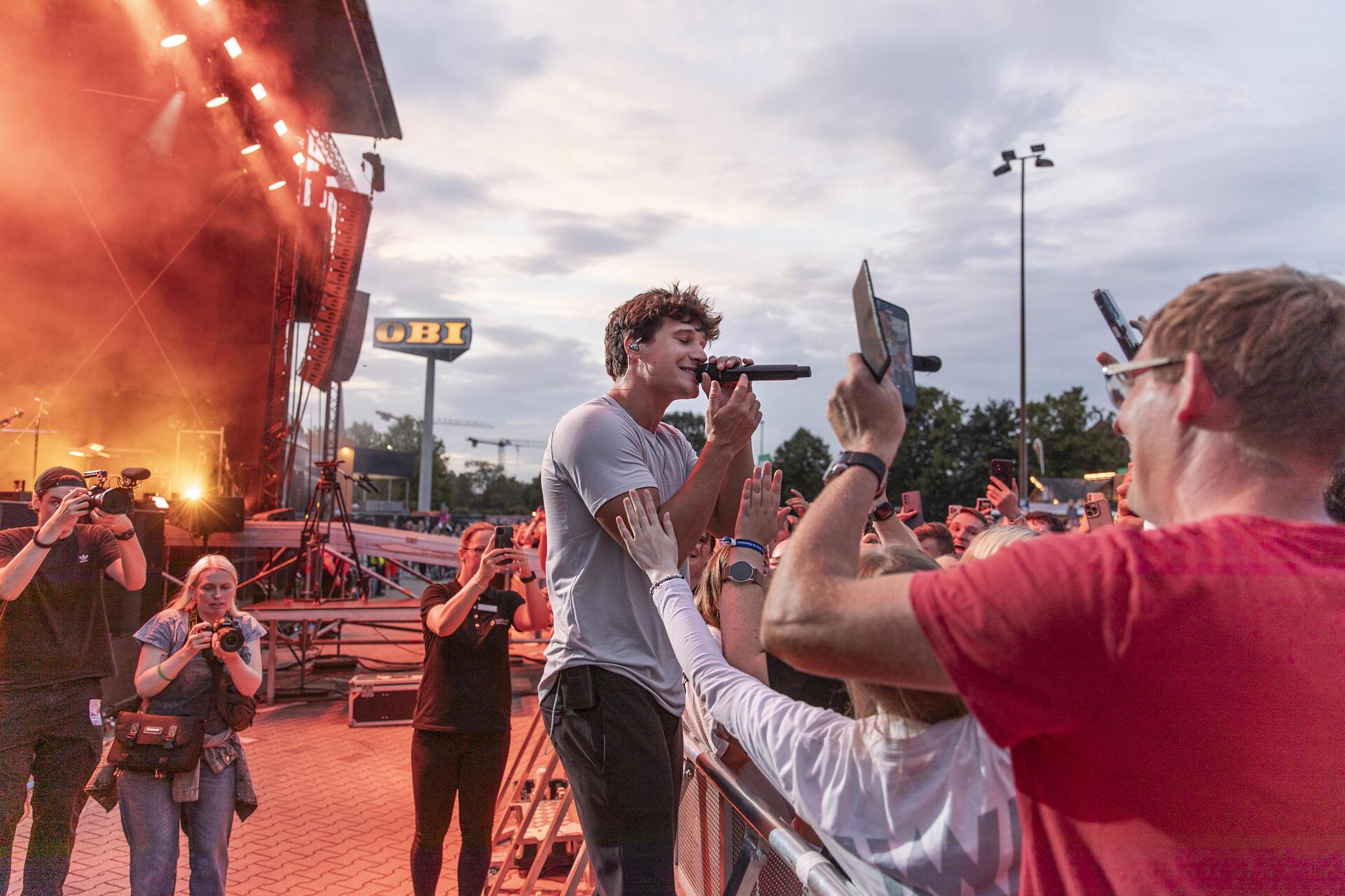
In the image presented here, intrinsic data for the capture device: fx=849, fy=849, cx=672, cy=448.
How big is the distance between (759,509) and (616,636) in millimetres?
530

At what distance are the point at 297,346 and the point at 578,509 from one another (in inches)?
717

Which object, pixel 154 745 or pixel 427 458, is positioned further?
pixel 427 458

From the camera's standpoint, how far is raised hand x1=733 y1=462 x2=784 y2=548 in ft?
7.77

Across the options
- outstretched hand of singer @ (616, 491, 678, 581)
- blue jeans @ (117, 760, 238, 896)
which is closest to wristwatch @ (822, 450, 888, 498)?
outstretched hand of singer @ (616, 491, 678, 581)

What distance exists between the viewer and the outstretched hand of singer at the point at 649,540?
207cm

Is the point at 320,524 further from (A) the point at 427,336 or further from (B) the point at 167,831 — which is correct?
(A) the point at 427,336

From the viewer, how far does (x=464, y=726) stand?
4109 mm

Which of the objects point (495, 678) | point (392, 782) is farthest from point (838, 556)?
point (392, 782)

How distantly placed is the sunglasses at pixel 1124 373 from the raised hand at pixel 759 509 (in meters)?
1.06

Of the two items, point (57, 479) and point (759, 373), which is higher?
point (759, 373)

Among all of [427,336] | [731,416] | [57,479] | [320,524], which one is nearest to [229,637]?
[57,479]

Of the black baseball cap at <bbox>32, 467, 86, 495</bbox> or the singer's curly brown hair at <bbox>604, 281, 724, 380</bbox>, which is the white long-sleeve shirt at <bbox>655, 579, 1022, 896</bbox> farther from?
the black baseball cap at <bbox>32, 467, 86, 495</bbox>

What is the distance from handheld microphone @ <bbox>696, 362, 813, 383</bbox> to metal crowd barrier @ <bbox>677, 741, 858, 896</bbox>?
1133 millimetres

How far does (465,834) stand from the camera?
4035 millimetres
